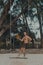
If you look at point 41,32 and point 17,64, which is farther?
point 41,32

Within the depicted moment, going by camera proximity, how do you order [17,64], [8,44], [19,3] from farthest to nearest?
[19,3] → [8,44] → [17,64]

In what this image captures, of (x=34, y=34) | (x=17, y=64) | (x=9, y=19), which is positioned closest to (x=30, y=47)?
(x=34, y=34)

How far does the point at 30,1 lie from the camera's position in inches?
1077

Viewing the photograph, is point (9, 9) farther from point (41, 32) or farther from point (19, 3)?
point (41, 32)

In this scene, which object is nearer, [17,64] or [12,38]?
[17,64]

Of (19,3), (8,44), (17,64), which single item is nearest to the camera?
(17,64)

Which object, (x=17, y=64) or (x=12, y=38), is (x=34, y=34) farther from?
(x=17, y=64)

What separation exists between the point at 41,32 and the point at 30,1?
2779 mm

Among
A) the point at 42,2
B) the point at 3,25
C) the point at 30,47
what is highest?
the point at 42,2

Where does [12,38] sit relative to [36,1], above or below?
below

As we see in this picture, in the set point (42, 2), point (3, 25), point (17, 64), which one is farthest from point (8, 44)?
point (17, 64)

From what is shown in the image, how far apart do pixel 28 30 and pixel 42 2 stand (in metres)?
2.79

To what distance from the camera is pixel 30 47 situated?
27406mm

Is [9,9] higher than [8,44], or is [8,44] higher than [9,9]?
[9,9]
